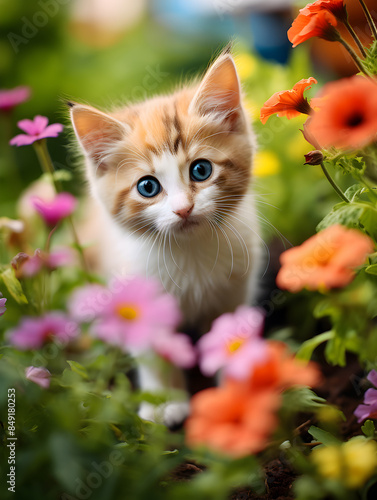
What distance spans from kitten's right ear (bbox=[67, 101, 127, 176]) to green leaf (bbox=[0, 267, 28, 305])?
1.37 feet

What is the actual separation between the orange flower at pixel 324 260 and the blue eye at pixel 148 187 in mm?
569

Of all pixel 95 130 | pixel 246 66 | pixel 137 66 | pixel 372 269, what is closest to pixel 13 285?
pixel 95 130

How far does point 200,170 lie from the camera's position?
3.92 feet

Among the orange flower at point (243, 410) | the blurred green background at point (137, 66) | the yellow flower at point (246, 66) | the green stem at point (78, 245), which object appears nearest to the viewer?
the orange flower at point (243, 410)

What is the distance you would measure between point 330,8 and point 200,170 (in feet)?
1.57

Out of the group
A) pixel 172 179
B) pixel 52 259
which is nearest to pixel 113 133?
pixel 172 179

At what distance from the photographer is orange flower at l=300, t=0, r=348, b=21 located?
0.83 meters

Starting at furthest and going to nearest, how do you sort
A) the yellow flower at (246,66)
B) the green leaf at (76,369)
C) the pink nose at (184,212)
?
the yellow flower at (246,66) → the pink nose at (184,212) → the green leaf at (76,369)

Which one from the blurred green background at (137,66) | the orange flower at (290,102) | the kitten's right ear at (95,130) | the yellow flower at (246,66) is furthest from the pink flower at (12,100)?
the yellow flower at (246,66)

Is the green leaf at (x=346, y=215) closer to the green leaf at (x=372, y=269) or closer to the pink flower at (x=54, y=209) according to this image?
the green leaf at (x=372, y=269)

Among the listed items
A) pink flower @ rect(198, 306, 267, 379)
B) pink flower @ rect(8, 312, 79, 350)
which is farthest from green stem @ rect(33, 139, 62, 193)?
pink flower @ rect(198, 306, 267, 379)

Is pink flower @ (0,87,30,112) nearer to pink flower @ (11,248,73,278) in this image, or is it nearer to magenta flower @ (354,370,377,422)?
pink flower @ (11,248,73,278)

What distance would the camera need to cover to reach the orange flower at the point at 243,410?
514 millimetres

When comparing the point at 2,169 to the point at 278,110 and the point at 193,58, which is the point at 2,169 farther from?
the point at 193,58
